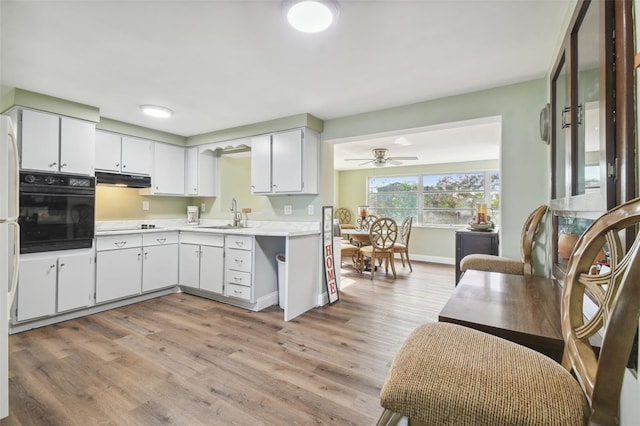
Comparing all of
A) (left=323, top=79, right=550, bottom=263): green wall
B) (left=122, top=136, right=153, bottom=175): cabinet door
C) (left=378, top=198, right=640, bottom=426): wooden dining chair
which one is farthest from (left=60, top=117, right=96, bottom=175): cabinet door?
(left=323, top=79, right=550, bottom=263): green wall

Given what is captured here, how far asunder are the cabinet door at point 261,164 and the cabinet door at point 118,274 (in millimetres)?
1641

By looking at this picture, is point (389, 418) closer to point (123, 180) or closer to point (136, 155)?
point (123, 180)

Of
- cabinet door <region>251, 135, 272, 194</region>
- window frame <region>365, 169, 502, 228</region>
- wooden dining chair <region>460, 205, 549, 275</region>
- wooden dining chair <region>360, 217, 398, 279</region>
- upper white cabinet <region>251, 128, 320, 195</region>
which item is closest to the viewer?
wooden dining chair <region>460, 205, 549, 275</region>

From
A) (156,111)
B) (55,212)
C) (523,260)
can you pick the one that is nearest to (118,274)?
(55,212)

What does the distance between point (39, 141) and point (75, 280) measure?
1437 mm

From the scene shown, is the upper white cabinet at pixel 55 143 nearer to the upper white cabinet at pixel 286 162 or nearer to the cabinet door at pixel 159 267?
the cabinet door at pixel 159 267

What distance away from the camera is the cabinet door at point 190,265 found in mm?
3643

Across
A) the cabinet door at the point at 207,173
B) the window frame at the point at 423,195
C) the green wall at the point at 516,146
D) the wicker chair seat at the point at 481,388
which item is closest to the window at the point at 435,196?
the window frame at the point at 423,195

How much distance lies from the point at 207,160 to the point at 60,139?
68.2 inches

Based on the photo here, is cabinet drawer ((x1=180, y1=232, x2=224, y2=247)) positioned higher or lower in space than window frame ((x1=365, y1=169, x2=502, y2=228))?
lower

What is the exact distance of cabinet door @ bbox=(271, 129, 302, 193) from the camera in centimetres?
337

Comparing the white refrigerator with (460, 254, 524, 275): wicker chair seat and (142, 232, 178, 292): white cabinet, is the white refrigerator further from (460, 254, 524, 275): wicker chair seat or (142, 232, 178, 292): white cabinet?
(460, 254, 524, 275): wicker chair seat

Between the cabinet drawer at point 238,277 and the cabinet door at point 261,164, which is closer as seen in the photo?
the cabinet drawer at point 238,277

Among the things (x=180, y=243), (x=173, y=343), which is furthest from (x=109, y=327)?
(x=180, y=243)
